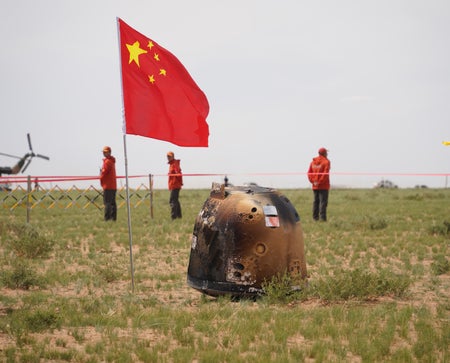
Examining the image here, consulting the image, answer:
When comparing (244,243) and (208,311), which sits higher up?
(244,243)

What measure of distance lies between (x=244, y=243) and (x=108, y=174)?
1152 centimetres

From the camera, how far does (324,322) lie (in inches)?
250

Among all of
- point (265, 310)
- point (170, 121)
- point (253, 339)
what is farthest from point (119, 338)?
point (170, 121)

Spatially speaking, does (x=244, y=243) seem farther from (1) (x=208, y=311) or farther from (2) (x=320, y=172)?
(2) (x=320, y=172)

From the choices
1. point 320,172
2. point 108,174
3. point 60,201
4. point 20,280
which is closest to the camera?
point 20,280

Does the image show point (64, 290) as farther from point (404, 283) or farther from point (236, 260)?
point (404, 283)

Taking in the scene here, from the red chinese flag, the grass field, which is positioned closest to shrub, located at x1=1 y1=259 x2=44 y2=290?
the grass field

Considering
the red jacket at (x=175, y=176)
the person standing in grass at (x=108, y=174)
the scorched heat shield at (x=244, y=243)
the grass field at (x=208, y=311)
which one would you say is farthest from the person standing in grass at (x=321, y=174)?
the scorched heat shield at (x=244, y=243)

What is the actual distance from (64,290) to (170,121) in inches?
117

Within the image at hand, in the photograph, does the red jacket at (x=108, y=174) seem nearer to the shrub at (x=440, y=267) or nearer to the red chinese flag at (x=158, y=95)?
the red chinese flag at (x=158, y=95)

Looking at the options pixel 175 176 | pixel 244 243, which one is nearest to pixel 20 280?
pixel 244 243

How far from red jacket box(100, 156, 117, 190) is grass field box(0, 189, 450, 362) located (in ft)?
16.7

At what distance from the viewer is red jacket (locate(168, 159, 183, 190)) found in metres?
18.1

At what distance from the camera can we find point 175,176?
1809 cm
